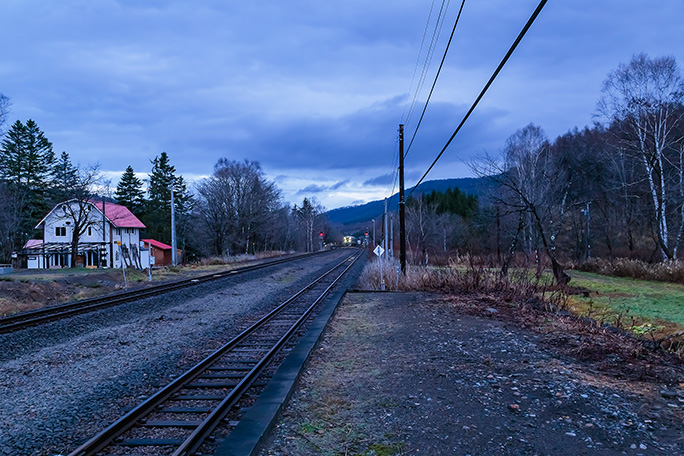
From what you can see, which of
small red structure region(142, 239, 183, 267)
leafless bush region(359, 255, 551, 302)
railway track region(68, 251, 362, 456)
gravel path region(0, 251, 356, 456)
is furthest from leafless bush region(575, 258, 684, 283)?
small red structure region(142, 239, 183, 267)

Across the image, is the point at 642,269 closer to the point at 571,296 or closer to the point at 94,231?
the point at 571,296

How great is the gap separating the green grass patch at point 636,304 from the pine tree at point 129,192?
7439 cm

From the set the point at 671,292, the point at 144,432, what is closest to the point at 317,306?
the point at 144,432

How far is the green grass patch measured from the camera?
11.9m

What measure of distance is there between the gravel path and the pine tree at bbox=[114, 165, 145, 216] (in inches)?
2755

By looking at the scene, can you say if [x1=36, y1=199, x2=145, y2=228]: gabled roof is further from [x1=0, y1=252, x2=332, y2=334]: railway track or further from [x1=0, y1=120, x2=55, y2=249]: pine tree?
[x1=0, y1=252, x2=332, y2=334]: railway track

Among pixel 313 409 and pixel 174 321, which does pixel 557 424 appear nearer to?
pixel 313 409

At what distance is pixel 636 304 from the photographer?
15031 millimetres

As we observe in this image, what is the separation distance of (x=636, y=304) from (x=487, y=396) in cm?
1209

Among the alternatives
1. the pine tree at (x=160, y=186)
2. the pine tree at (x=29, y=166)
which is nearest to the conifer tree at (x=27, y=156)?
the pine tree at (x=29, y=166)

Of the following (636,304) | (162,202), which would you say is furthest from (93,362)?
(162,202)

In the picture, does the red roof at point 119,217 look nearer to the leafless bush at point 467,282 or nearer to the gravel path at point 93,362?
the leafless bush at point 467,282

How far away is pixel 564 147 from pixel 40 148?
6526 cm

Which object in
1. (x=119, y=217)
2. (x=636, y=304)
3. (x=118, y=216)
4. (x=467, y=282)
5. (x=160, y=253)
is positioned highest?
(x=118, y=216)
